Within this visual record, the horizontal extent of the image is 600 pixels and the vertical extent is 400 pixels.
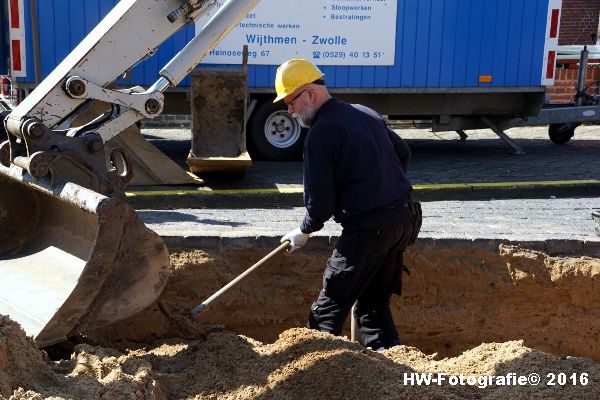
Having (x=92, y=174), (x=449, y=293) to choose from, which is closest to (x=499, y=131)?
(x=449, y=293)

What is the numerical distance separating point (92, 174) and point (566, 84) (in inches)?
483

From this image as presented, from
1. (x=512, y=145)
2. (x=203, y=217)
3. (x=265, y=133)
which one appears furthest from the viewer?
(x=512, y=145)

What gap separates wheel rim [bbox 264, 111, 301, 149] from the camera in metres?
11.4

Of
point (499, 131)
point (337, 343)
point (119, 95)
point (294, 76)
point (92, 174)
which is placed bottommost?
point (337, 343)

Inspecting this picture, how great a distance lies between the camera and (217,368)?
484 centimetres

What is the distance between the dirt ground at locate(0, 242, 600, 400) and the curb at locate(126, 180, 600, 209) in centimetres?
257

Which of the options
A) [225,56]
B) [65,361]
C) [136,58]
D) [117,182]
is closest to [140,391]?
[65,361]

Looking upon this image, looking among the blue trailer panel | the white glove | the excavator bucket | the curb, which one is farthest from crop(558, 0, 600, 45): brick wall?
the excavator bucket

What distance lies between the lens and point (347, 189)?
5148mm

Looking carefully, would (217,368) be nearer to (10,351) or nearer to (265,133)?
(10,351)

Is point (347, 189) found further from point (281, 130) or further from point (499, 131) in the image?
point (499, 131)

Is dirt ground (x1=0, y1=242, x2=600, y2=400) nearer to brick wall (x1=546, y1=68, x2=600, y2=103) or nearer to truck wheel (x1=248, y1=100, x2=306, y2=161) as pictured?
truck wheel (x1=248, y1=100, x2=306, y2=161)

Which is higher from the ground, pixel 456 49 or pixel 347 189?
pixel 456 49

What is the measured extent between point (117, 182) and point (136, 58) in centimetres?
76
